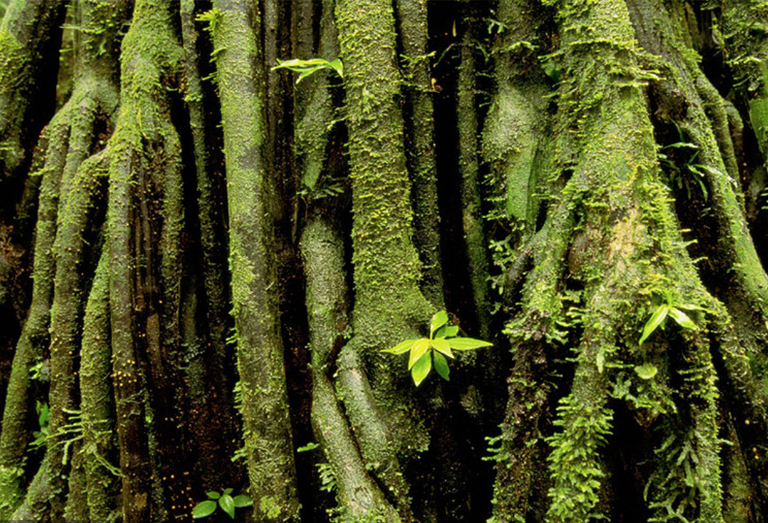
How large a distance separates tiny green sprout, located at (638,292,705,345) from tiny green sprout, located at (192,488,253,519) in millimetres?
1434

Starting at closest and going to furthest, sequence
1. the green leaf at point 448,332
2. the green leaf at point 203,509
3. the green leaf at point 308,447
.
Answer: the green leaf at point 448,332
the green leaf at point 308,447
the green leaf at point 203,509

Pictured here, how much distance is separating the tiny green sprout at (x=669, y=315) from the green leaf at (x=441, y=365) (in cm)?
54

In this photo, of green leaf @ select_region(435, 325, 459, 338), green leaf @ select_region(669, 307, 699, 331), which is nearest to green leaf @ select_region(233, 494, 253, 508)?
green leaf @ select_region(435, 325, 459, 338)

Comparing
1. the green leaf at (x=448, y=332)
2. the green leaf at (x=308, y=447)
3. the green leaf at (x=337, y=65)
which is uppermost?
the green leaf at (x=337, y=65)

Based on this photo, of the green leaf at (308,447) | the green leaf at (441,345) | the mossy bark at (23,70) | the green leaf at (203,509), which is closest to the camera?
the green leaf at (441,345)

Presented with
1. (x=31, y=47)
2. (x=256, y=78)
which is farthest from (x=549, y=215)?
(x=31, y=47)

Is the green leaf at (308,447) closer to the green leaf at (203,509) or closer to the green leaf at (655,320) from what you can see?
the green leaf at (203,509)

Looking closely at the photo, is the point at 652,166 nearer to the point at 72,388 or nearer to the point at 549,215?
the point at 549,215

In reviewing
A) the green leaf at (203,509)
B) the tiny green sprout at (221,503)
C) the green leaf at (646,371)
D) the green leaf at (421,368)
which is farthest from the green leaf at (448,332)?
the green leaf at (203,509)

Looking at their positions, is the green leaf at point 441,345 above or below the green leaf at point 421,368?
above

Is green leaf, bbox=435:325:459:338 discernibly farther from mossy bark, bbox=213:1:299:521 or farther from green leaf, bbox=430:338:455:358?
mossy bark, bbox=213:1:299:521

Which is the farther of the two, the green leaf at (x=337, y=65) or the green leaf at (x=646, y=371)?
the green leaf at (x=337, y=65)

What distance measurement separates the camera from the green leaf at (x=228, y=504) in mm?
1739

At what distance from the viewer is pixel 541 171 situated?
1.68m
